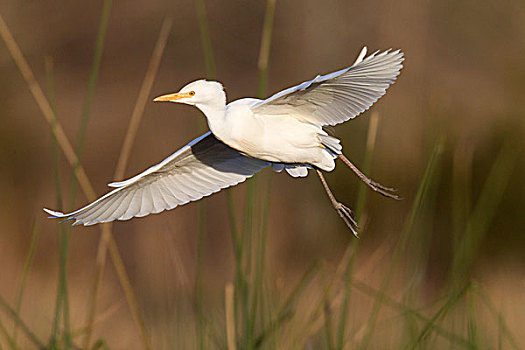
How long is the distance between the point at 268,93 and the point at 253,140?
3219mm

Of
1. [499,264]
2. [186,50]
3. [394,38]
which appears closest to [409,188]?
[499,264]

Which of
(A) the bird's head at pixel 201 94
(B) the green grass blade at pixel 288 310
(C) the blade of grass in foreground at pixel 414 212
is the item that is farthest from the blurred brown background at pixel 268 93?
(C) the blade of grass in foreground at pixel 414 212

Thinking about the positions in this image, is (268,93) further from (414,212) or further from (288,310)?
(414,212)

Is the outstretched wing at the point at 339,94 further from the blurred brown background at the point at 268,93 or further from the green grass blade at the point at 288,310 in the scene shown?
the blurred brown background at the point at 268,93

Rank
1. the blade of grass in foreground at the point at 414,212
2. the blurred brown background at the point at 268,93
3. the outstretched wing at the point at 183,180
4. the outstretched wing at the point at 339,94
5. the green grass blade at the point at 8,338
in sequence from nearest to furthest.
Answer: the blade of grass in foreground at the point at 414,212 → the green grass blade at the point at 8,338 → the outstretched wing at the point at 339,94 → the outstretched wing at the point at 183,180 → the blurred brown background at the point at 268,93

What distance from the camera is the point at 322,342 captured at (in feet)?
5.67

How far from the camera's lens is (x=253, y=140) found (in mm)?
1418

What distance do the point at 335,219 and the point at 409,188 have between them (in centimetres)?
40

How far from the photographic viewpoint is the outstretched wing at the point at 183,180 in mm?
1562

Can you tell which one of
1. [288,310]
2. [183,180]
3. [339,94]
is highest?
[339,94]

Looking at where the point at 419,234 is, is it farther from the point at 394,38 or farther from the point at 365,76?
the point at 394,38

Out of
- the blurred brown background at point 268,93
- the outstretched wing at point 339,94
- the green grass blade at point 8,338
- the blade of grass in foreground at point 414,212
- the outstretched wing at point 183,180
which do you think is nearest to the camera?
the blade of grass in foreground at point 414,212

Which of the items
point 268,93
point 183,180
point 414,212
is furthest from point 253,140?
point 268,93

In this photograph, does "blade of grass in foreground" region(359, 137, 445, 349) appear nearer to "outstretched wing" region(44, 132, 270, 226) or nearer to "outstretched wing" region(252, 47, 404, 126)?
"outstretched wing" region(252, 47, 404, 126)
